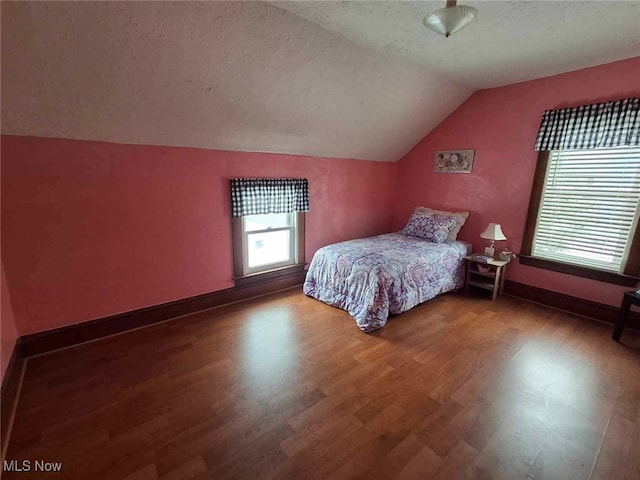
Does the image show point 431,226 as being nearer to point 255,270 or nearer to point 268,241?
point 268,241

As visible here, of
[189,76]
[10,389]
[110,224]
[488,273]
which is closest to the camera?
[10,389]

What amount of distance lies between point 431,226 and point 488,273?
854mm

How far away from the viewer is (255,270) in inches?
132

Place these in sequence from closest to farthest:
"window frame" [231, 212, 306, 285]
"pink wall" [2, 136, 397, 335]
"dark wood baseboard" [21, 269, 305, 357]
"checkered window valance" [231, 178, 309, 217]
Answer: "pink wall" [2, 136, 397, 335] → "dark wood baseboard" [21, 269, 305, 357] → "checkered window valance" [231, 178, 309, 217] → "window frame" [231, 212, 306, 285]

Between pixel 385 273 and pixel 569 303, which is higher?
pixel 385 273

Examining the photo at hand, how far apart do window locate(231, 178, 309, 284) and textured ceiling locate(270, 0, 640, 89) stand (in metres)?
1.57

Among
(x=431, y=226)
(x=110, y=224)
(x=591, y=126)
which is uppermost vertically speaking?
(x=591, y=126)

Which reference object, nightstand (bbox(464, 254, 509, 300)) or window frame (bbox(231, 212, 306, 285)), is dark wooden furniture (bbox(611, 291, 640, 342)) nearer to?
nightstand (bbox(464, 254, 509, 300))

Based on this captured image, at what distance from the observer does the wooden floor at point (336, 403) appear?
142 cm

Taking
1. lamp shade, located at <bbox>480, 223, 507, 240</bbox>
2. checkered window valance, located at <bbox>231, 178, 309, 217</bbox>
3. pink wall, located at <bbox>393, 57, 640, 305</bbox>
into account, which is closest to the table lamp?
lamp shade, located at <bbox>480, 223, 507, 240</bbox>

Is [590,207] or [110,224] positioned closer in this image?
[110,224]

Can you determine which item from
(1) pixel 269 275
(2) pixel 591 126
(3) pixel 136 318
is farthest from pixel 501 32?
(3) pixel 136 318

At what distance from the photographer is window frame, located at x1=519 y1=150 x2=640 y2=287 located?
2648mm

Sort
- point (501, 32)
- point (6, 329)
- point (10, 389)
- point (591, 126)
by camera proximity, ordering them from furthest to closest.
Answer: point (591, 126), point (501, 32), point (6, 329), point (10, 389)
